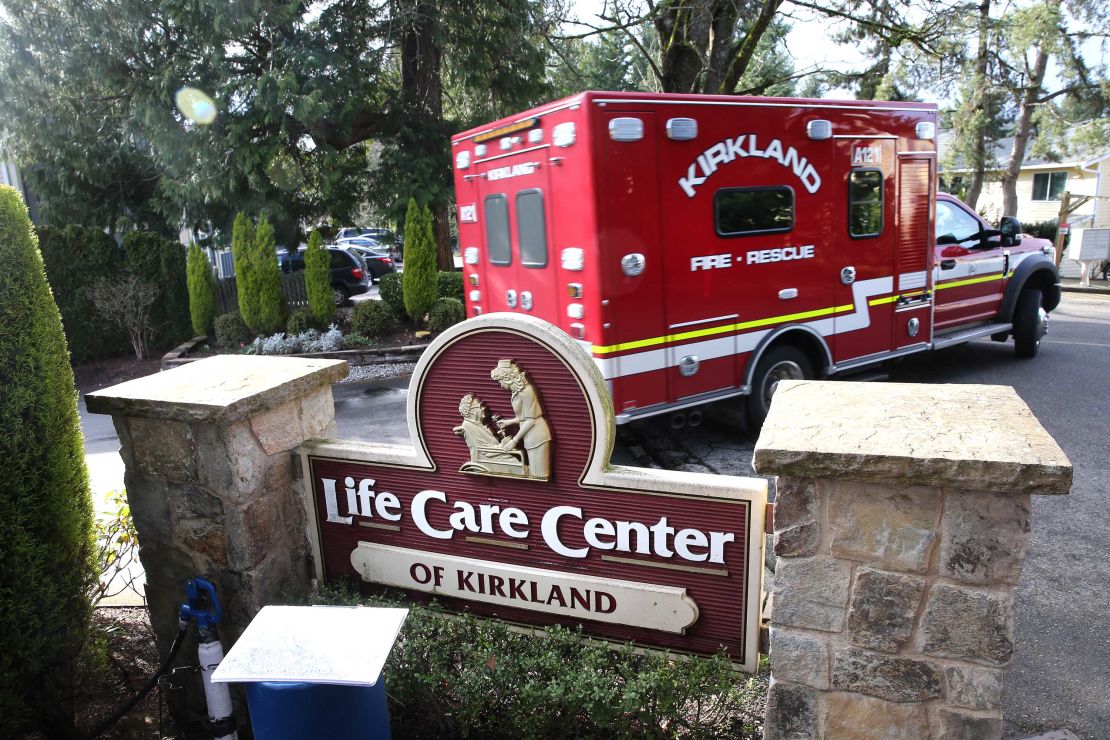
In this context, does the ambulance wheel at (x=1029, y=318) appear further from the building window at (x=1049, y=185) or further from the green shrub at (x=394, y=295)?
the building window at (x=1049, y=185)

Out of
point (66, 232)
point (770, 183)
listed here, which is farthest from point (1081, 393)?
point (66, 232)

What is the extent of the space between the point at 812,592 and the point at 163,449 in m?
2.40

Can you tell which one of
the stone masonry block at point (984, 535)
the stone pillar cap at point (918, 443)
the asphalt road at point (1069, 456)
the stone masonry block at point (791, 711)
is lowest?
the asphalt road at point (1069, 456)

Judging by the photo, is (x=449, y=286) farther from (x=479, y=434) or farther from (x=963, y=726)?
(x=963, y=726)

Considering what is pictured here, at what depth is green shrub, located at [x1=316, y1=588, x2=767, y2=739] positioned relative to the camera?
239 cm

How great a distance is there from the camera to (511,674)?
2549 millimetres

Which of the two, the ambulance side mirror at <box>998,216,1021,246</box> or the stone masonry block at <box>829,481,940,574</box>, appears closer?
the stone masonry block at <box>829,481,940,574</box>

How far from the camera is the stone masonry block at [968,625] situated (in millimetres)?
1897

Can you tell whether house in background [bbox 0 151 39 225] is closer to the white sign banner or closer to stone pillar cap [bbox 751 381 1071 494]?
the white sign banner

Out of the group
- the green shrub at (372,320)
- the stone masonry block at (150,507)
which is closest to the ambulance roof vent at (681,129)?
the stone masonry block at (150,507)

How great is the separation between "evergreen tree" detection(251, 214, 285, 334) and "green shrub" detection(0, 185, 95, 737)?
32.2ft

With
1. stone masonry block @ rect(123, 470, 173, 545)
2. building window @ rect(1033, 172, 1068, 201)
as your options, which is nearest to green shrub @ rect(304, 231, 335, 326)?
stone masonry block @ rect(123, 470, 173, 545)

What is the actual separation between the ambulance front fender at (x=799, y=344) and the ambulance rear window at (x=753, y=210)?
0.88 meters

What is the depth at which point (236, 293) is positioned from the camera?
14.5m
